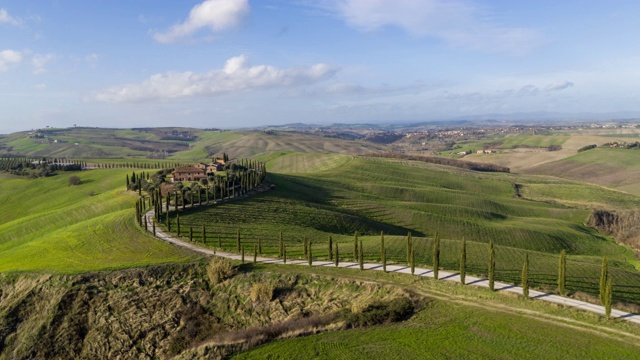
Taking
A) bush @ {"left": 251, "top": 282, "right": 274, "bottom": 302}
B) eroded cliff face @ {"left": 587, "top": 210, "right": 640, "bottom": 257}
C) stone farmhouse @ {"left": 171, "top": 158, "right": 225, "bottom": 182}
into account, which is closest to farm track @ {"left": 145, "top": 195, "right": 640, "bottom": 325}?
bush @ {"left": 251, "top": 282, "right": 274, "bottom": 302}

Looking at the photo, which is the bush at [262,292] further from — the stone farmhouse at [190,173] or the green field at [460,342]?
the stone farmhouse at [190,173]

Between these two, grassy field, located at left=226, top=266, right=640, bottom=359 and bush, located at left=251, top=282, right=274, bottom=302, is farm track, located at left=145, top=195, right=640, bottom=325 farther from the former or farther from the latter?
bush, located at left=251, top=282, right=274, bottom=302

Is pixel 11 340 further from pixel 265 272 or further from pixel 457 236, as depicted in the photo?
pixel 457 236

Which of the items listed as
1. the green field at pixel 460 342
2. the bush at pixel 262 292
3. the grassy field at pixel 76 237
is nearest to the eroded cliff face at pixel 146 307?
the bush at pixel 262 292

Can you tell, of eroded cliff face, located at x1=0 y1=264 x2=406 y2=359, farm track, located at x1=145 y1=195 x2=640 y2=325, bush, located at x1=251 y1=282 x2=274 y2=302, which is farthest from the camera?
bush, located at x1=251 y1=282 x2=274 y2=302

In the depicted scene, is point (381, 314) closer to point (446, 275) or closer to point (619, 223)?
point (446, 275)

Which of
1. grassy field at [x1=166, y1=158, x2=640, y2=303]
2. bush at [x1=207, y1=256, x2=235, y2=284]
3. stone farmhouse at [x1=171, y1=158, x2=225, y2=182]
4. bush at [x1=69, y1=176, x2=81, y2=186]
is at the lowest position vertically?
grassy field at [x1=166, y1=158, x2=640, y2=303]
